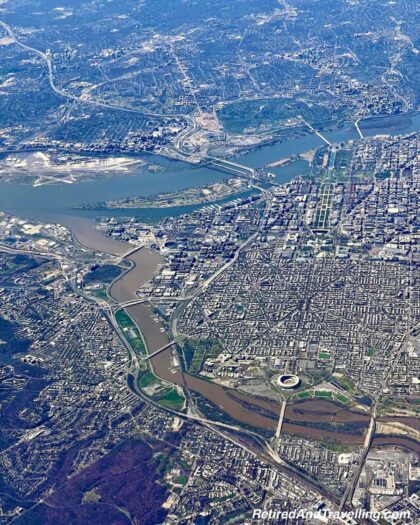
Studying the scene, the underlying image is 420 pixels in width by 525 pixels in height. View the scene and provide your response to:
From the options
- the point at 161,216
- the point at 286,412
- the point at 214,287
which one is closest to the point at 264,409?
the point at 286,412

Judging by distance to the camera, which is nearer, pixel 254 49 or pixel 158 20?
pixel 254 49

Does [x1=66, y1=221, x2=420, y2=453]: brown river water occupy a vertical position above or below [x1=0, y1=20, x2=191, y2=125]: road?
above

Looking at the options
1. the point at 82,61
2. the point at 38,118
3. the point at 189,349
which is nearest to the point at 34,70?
the point at 82,61

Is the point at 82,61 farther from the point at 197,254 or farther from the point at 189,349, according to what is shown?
the point at 189,349

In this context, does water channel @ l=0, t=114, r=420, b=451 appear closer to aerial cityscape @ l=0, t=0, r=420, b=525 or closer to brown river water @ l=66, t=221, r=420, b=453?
brown river water @ l=66, t=221, r=420, b=453

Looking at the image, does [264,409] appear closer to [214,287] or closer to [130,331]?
[130,331]

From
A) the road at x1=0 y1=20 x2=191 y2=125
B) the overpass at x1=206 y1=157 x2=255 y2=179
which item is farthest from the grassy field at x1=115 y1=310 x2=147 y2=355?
the road at x1=0 y1=20 x2=191 y2=125
